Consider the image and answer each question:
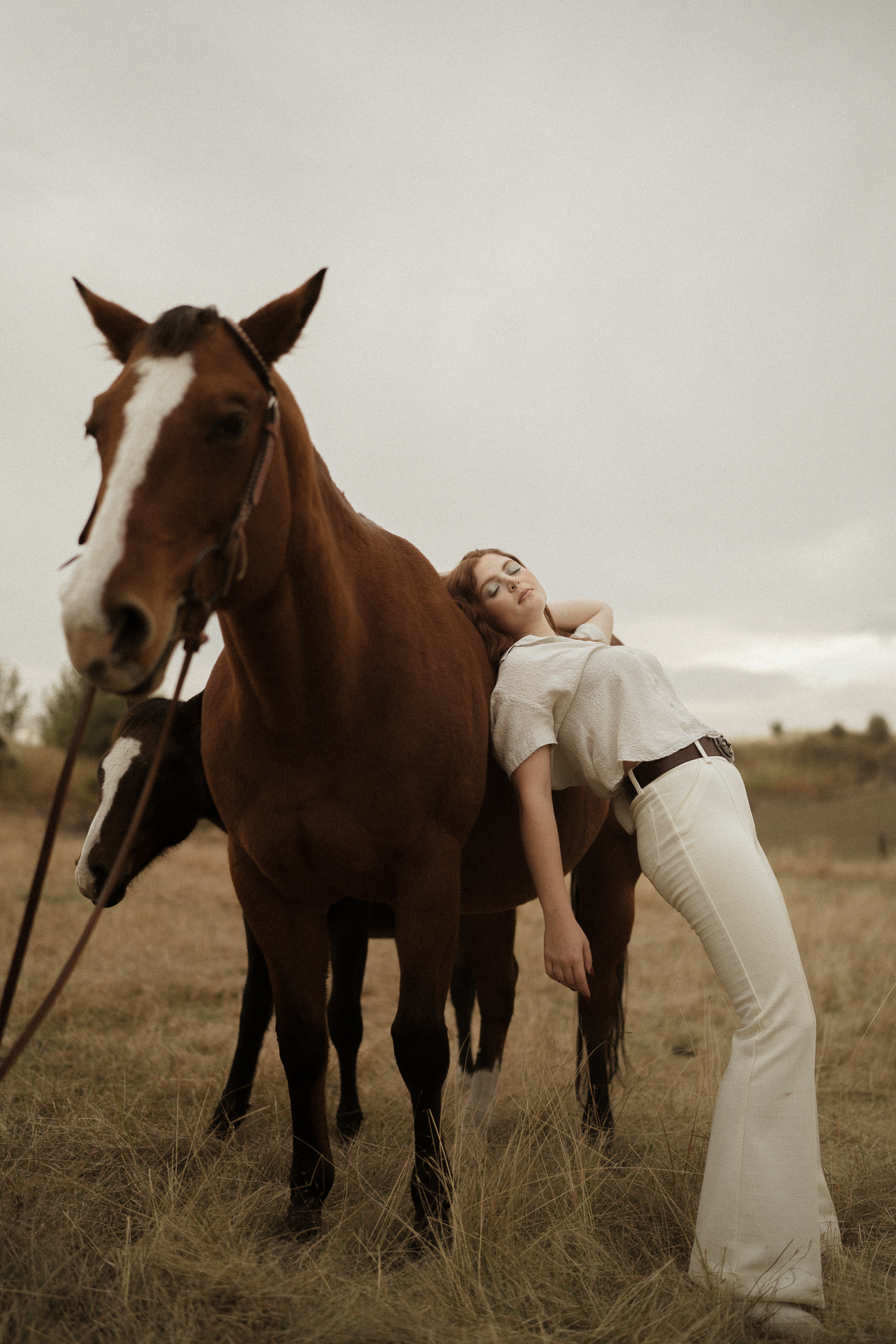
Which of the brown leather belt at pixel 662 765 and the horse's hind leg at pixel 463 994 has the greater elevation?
the brown leather belt at pixel 662 765

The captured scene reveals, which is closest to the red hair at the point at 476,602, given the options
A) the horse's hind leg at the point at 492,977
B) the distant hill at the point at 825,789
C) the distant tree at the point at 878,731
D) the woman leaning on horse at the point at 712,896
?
the woman leaning on horse at the point at 712,896

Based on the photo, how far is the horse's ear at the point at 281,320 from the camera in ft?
6.36

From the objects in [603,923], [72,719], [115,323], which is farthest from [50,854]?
[72,719]

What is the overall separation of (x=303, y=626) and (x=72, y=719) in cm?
2602

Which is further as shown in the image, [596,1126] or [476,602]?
[596,1126]

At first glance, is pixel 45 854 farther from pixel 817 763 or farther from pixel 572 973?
pixel 817 763

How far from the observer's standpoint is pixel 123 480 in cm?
159

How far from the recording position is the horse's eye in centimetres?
175

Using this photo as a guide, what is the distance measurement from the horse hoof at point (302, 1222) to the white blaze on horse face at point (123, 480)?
6.50 feet

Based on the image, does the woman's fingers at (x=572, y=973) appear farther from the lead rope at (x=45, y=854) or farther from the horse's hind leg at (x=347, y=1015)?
the horse's hind leg at (x=347, y=1015)

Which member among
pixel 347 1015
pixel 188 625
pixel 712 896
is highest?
pixel 188 625

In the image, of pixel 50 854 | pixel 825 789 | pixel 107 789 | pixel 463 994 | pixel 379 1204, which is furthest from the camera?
pixel 825 789

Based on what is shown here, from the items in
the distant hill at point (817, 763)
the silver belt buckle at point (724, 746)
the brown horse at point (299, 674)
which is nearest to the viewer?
the brown horse at point (299, 674)

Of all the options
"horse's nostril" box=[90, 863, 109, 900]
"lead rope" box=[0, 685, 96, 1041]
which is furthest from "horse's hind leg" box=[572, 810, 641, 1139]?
"lead rope" box=[0, 685, 96, 1041]
